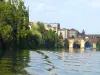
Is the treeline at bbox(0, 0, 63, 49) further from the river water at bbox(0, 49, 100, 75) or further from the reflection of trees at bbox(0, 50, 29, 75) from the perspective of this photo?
the reflection of trees at bbox(0, 50, 29, 75)

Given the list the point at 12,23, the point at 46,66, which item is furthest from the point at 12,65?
the point at 12,23

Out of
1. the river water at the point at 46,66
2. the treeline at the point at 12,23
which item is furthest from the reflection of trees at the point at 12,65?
the treeline at the point at 12,23

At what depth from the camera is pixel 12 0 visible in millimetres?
82125

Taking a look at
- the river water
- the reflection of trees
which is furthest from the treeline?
the reflection of trees

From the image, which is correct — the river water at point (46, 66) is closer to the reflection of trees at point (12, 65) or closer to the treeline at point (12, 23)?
the reflection of trees at point (12, 65)

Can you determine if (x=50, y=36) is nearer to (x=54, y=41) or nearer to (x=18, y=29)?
(x=54, y=41)

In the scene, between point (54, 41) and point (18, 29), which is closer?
point (18, 29)

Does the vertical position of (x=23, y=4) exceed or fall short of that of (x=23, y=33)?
it exceeds it

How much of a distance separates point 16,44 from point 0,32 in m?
15.1

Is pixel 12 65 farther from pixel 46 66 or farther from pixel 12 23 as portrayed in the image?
pixel 12 23

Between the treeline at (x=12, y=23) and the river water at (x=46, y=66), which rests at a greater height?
the treeline at (x=12, y=23)

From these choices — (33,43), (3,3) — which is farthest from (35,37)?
(3,3)

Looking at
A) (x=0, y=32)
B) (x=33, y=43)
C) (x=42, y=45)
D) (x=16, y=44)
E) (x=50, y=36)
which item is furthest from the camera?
(x=50, y=36)

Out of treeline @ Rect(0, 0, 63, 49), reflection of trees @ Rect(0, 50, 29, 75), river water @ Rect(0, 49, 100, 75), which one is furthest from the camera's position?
treeline @ Rect(0, 0, 63, 49)
